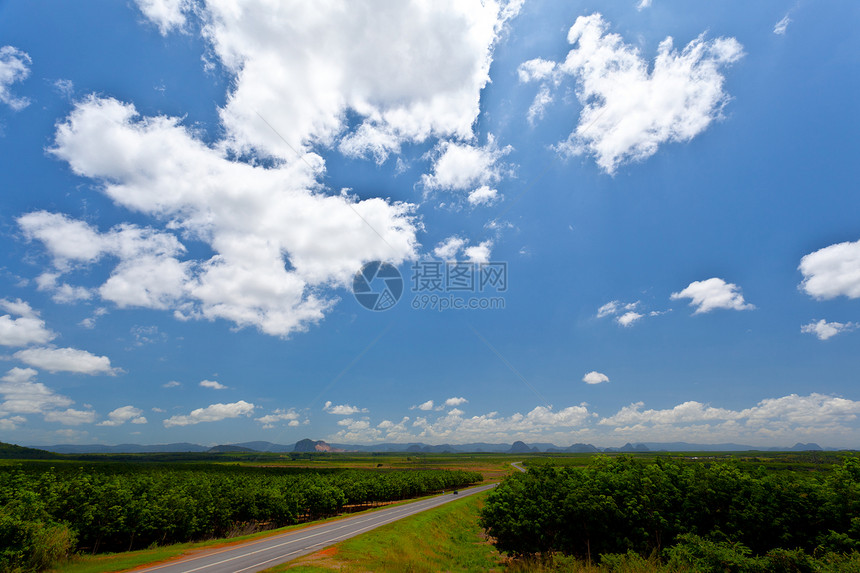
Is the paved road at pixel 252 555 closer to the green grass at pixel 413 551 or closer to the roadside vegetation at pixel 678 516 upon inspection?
the green grass at pixel 413 551

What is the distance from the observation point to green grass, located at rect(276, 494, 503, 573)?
21375 millimetres

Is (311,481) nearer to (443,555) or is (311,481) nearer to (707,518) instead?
(443,555)

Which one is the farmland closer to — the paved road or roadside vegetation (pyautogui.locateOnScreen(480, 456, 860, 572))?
roadside vegetation (pyautogui.locateOnScreen(480, 456, 860, 572))

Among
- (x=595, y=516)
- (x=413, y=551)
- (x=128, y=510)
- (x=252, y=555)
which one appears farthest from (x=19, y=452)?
(x=595, y=516)

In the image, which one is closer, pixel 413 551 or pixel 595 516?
pixel 595 516

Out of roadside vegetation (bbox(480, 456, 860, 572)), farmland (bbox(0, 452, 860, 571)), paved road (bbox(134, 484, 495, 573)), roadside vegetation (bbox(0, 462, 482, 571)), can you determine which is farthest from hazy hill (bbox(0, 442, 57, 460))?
roadside vegetation (bbox(480, 456, 860, 572))

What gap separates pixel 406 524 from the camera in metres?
37.8

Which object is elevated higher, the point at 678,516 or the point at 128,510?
the point at 678,516

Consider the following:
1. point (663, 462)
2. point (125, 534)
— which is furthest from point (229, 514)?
point (663, 462)

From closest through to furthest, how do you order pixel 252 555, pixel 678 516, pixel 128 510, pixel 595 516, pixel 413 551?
pixel 678 516 < pixel 595 516 < pixel 252 555 < pixel 413 551 < pixel 128 510

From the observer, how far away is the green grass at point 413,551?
21.4 meters

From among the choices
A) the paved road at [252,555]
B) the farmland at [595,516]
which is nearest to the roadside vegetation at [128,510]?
the farmland at [595,516]

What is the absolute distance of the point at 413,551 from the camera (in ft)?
88.5

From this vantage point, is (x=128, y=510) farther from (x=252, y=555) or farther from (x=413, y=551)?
(x=413, y=551)
